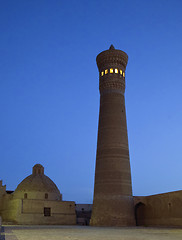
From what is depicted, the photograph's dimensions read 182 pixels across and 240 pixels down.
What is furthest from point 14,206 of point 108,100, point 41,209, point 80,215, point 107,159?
point 108,100

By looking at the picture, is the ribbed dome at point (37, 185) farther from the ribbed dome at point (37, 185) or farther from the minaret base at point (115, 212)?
the minaret base at point (115, 212)

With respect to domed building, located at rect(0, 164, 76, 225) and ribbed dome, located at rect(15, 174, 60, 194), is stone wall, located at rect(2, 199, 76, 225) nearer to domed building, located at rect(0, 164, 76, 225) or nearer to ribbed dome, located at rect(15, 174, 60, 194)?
domed building, located at rect(0, 164, 76, 225)

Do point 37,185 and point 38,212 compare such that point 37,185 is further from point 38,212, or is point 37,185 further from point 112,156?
point 112,156

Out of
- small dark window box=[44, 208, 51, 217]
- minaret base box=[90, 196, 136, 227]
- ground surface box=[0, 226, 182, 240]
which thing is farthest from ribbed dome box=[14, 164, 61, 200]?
ground surface box=[0, 226, 182, 240]

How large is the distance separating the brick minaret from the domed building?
8.10 m

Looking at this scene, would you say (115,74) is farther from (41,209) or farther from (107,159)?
(41,209)

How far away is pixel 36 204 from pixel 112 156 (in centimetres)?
1202

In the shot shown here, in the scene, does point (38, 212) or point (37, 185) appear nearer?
point (38, 212)

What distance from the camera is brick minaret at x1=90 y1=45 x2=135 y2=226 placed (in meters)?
26.6

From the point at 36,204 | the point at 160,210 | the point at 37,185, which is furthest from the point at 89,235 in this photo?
the point at 37,185

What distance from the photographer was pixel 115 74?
30.0 m

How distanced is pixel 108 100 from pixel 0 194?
1945cm

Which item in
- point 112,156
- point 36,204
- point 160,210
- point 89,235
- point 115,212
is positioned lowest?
point 89,235

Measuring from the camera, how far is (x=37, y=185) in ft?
119
